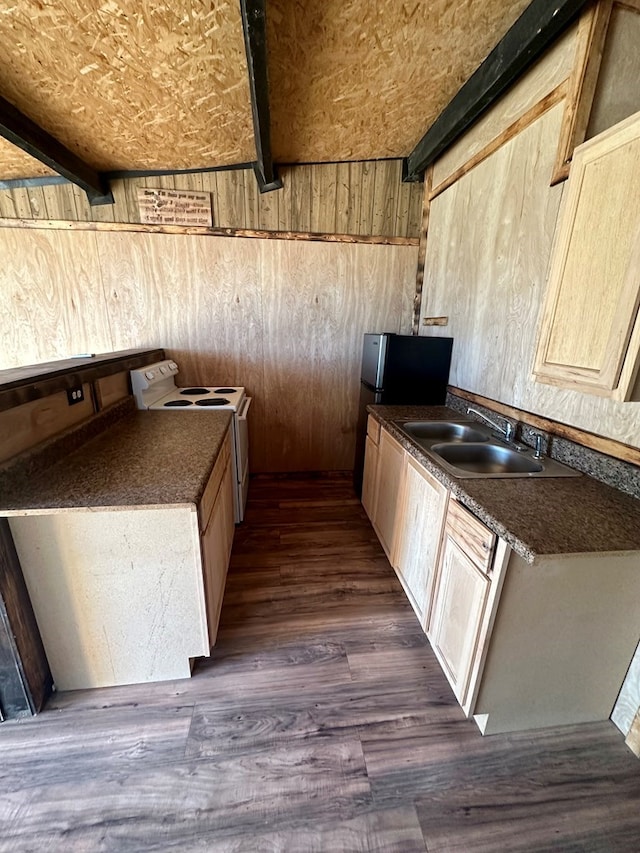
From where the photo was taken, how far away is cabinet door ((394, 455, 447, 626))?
1.56m

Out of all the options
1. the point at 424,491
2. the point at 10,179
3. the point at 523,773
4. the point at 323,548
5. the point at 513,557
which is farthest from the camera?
the point at 10,179

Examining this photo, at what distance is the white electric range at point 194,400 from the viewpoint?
92.7 inches

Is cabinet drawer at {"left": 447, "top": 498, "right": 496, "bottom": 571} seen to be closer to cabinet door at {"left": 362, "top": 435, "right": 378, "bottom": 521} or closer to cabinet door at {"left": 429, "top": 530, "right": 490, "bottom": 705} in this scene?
cabinet door at {"left": 429, "top": 530, "right": 490, "bottom": 705}

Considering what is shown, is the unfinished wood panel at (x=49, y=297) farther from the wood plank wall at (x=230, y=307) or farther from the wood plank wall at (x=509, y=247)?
the wood plank wall at (x=509, y=247)

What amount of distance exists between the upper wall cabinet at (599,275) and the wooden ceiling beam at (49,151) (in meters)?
2.82

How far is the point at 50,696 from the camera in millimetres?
1434

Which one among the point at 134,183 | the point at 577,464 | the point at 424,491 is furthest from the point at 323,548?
the point at 134,183

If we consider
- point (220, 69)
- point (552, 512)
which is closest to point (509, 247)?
point (552, 512)

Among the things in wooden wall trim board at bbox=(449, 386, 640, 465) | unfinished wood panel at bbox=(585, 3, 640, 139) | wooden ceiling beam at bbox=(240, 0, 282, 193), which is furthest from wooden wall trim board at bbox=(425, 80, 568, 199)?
wooden wall trim board at bbox=(449, 386, 640, 465)

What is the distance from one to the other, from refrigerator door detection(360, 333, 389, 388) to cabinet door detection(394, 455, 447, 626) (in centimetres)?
88

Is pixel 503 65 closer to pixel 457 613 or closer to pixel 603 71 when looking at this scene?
pixel 603 71

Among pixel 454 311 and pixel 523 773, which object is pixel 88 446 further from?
pixel 454 311

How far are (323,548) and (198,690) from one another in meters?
1.11

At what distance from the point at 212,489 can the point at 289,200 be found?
254 cm
